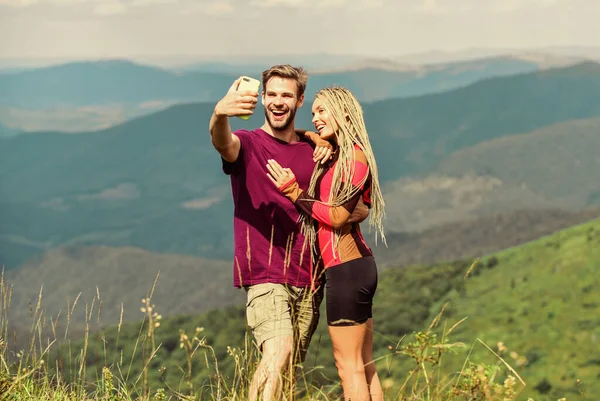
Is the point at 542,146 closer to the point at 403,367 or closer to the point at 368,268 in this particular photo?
the point at 403,367

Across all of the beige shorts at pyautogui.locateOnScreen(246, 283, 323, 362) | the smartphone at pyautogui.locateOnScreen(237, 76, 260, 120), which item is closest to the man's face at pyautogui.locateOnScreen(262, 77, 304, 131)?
the smartphone at pyautogui.locateOnScreen(237, 76, 260, 120)

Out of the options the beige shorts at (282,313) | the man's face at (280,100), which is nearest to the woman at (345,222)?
the beige shorts at (282,313)

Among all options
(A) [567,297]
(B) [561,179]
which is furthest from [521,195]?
(A) [567,297]

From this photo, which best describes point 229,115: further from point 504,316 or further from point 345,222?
point 504,316

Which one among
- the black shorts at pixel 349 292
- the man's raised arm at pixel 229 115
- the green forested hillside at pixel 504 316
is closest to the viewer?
the black shorts at pixel 349 292

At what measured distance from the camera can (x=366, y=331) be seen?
212 inches

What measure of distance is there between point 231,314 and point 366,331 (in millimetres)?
68264

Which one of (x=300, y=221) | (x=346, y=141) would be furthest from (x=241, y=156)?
(x=346, y=141)

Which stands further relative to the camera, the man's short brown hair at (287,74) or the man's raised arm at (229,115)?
the man's short brown hair at (287,74)

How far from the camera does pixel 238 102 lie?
543 centimetres

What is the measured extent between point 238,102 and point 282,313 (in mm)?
1195

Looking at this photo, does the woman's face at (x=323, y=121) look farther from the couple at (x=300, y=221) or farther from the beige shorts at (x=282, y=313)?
the beige shorts at (x=282, y=313)

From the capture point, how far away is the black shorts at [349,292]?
5.30 metres

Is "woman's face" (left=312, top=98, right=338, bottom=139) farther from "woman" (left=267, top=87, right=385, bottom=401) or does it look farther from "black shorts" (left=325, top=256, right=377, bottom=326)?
"black shorts" (left=325, top=256, right=377, bottom=326)
